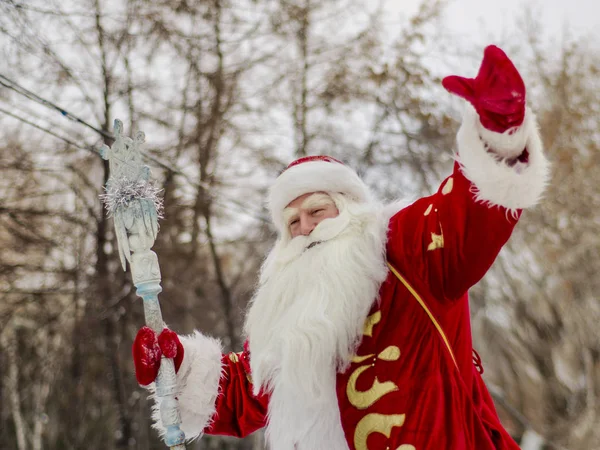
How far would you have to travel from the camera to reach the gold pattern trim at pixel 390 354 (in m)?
2.21

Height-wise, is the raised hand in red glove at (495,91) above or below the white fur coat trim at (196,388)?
above

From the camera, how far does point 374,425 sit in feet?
7.13

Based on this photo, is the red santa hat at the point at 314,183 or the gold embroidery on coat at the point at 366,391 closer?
the gold embroidery on coat at the point at 366,391

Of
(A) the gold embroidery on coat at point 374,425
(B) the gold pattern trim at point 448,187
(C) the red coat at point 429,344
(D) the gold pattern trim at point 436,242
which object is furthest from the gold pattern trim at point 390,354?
(B) the gold pattern trim at point 448,187

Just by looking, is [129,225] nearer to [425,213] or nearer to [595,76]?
[425,213]

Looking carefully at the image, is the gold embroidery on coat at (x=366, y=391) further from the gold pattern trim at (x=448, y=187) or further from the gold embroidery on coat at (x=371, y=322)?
the gold pattern trim at (x=448, y=187)

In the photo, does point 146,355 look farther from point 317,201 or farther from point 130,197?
point 317,201

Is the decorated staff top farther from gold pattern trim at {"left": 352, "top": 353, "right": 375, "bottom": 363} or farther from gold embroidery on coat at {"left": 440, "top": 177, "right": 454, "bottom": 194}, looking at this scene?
gold embroidery on coat at {"left": 440, "top": 177, "right": 454, "bottom": 194}

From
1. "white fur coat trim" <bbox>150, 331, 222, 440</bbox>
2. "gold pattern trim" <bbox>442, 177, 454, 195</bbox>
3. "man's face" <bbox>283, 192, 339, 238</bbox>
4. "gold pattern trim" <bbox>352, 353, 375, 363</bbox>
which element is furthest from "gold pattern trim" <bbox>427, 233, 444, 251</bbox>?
"white fur coat trim" <bbox>150, 331, 222, 440</bbox>

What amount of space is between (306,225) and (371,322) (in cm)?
51

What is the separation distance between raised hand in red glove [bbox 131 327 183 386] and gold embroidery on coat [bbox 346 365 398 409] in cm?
71

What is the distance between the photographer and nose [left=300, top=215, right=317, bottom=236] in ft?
8.48

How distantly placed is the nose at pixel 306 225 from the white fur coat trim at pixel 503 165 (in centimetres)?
81

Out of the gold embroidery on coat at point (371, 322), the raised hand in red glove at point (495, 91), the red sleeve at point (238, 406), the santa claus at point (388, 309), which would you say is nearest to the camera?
the raised hand in red glove at point (495, 91)
